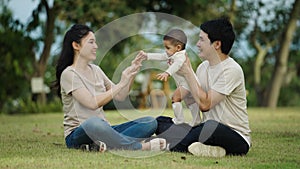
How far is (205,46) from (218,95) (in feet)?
1.39

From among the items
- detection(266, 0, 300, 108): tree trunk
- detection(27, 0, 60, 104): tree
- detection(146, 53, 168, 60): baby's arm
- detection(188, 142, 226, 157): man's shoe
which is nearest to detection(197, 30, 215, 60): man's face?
detection(146, 53, 168, 60): baby's arm

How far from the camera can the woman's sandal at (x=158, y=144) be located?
18.2 ft

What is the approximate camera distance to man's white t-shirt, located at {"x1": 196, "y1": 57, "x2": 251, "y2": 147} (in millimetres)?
5297

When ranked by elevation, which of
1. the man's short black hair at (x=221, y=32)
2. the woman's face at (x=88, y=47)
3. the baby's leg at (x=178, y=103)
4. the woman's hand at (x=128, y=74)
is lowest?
the baby's leg at (x=178, y=103)

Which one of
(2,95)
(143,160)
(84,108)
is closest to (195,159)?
(143,160)

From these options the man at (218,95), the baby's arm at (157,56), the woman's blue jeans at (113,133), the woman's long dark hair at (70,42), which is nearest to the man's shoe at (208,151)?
the man at (218,95)

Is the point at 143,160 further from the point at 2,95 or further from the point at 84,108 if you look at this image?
the point at 2,95

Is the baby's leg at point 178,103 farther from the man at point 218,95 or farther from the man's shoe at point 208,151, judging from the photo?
the man's shoe at point 208,151

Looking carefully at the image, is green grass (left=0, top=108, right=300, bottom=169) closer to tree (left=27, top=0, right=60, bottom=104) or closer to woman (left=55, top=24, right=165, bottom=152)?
woman (left=55, top=24, right=165, bottom=152)

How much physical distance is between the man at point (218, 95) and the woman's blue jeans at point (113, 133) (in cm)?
49

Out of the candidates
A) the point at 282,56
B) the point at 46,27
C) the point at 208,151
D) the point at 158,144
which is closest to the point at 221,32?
the point at 208,151

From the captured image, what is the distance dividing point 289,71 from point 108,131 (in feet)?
70.4

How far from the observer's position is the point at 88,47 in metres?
5.60

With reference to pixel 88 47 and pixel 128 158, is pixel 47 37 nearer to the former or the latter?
pixel 88 47
